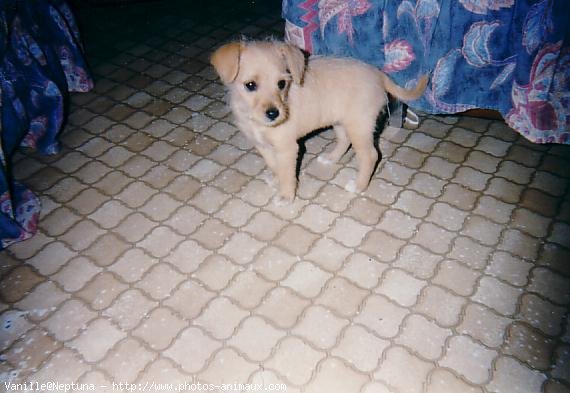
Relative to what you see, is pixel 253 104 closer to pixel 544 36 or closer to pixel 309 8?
pixel 309 8

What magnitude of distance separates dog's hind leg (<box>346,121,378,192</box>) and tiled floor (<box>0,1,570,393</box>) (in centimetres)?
11

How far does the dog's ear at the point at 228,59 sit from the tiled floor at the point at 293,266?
97 cm

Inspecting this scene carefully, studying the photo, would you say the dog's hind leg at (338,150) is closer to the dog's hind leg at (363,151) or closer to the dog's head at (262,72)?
the dog's hind leg at (363,151)

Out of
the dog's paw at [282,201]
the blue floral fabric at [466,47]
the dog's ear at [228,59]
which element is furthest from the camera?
the dog's paw at [282,201]

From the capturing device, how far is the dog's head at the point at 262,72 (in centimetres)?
206

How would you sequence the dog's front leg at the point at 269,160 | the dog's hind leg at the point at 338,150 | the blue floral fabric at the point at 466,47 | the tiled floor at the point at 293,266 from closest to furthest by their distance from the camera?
the tiled floor at the point at 293,266 < the blue floral fabric at the point at 466,47 < the dog's front leg at the point at 269,160 < the dog's hind leg at the point at 338,150

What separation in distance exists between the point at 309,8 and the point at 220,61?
104cm

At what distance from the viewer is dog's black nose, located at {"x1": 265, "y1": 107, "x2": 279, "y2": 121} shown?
210cm

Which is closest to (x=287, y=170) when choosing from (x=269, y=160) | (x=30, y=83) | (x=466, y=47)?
(x=269, y=160)

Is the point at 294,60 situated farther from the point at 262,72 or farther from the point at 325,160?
the point at 325,160

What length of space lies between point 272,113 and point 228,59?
14.4 inches

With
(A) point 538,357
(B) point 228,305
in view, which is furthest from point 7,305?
(A) point 538,357

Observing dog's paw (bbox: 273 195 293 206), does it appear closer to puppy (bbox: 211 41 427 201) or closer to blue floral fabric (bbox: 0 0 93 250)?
puppy (bbox: 211 41 427 201)

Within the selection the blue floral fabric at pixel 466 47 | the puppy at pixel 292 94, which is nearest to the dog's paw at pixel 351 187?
the puppy at pixel 292 94
